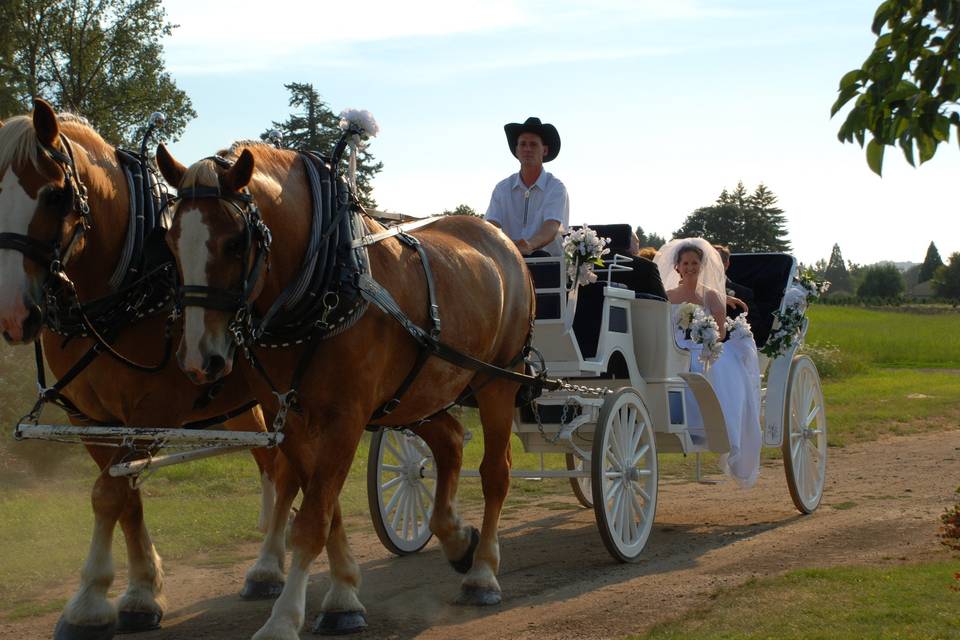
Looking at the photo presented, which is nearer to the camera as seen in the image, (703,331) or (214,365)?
(214,365)

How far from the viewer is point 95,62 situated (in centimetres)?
2433

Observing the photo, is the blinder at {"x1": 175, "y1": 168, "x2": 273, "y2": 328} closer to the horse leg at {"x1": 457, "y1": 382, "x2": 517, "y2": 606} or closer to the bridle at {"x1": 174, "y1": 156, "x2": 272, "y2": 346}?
the bridle at {"x1": 174, "y1": 156, "x2": 272, "y2": 346}

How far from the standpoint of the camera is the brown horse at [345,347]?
430 centimetres

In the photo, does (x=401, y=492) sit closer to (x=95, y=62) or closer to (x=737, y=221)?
(x=95, y=62)

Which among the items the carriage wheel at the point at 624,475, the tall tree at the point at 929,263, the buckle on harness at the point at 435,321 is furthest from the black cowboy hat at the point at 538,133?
the tall tree at the point at 929,263

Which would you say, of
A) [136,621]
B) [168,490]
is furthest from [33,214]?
[168,490]

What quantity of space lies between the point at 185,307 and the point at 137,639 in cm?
184

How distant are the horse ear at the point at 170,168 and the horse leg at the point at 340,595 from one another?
1.64m

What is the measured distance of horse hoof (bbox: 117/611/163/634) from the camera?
17.4 feet

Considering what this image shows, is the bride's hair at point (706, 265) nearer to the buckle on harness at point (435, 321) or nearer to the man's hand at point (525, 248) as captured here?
the man's hand at point (525, 248)

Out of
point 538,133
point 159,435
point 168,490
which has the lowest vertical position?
point 168,490

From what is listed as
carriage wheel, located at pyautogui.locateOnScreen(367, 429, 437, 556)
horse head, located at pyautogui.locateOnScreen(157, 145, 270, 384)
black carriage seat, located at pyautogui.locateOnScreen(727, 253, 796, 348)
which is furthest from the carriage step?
black carriage seat, located at pyautogui.locateOnScreen(727, 253, 796, 348)

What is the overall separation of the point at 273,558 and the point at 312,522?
5.39ft

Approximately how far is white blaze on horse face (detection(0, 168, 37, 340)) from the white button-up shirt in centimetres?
368
